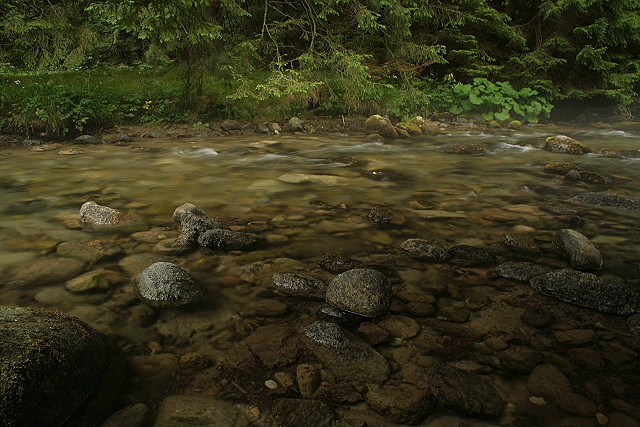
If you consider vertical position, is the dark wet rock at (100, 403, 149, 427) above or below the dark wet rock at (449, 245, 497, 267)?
below

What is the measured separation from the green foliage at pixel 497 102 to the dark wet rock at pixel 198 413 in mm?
12615

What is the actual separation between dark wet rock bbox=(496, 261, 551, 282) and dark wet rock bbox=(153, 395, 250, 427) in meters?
2.28

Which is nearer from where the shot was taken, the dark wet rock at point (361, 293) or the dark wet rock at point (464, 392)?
the dark wet rock at point (464, 392)

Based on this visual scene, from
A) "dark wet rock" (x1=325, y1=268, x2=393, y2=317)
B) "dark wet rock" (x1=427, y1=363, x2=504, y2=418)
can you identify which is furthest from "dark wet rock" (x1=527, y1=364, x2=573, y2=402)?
"dark wet rock" (x1=325, y1=268, x2=393, y2=317)

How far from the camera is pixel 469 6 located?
1296cm

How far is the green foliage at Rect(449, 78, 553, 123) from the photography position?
13109mm

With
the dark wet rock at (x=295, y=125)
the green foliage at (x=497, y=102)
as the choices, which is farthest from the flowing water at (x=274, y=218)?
the green foliage at (x=497, y=102)

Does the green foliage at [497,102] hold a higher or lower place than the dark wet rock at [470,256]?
higher

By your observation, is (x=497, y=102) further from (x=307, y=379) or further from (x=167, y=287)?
(x=307, y=379)

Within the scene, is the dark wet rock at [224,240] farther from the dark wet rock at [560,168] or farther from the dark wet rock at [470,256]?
the dark wet rock at [560,168]

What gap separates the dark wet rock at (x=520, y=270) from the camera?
10.7 ft

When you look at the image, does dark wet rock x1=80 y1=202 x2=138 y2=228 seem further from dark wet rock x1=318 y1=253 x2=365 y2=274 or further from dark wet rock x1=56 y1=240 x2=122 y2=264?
dark wet rock x1=318 y1=253 x2=365 y2=274

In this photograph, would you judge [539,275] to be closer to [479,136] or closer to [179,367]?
[179,367]

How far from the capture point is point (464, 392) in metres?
2.12
